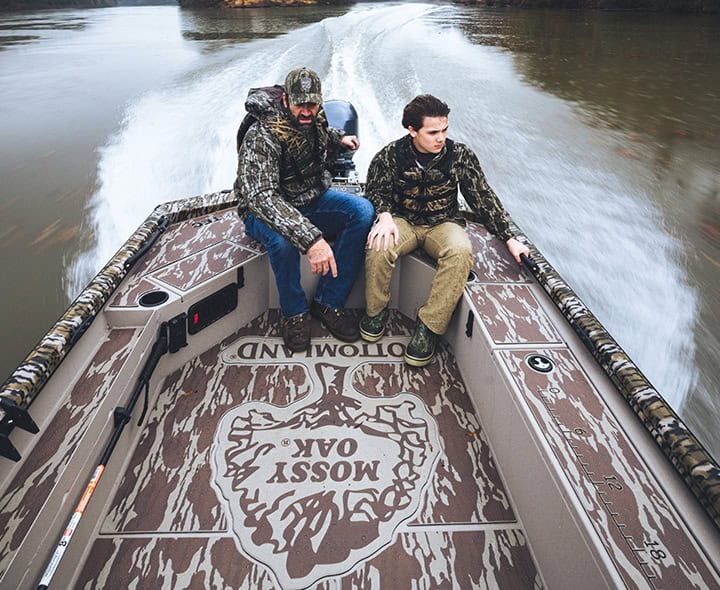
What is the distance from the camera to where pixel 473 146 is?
554cm

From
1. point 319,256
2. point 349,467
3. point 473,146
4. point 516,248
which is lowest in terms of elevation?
point 473,146

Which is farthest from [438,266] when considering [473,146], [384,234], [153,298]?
[473,146]

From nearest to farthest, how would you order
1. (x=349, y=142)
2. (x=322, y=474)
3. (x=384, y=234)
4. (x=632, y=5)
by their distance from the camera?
(x=322, y=474) < (x=384, y=234) < (x=349, y=142) < (x=632, y=5)

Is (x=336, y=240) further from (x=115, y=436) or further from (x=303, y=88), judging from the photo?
(x=115, y=436)

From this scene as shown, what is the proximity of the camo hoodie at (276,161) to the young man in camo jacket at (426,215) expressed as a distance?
0.85 feet

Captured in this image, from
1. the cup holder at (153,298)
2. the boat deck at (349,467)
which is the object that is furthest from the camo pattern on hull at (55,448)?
the cup holder at (153,298)

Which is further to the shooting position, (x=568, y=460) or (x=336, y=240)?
(x=336, y=240)

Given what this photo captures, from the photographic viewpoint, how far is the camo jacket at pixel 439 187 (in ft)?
6.05

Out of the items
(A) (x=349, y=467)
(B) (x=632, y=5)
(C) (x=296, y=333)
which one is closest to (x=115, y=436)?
(A) (x=349, y=467)

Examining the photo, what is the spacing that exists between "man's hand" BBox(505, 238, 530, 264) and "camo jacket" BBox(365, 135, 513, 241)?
0.03 metres

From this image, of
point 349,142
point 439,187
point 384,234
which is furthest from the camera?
point 349,142

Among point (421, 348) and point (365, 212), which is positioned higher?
point (365, 212)

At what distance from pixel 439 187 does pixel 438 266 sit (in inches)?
11.9

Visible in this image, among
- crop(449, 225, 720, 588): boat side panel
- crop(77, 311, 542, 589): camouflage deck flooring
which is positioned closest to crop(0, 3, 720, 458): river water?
crop(449, 225, 720, 588): boat side panel
